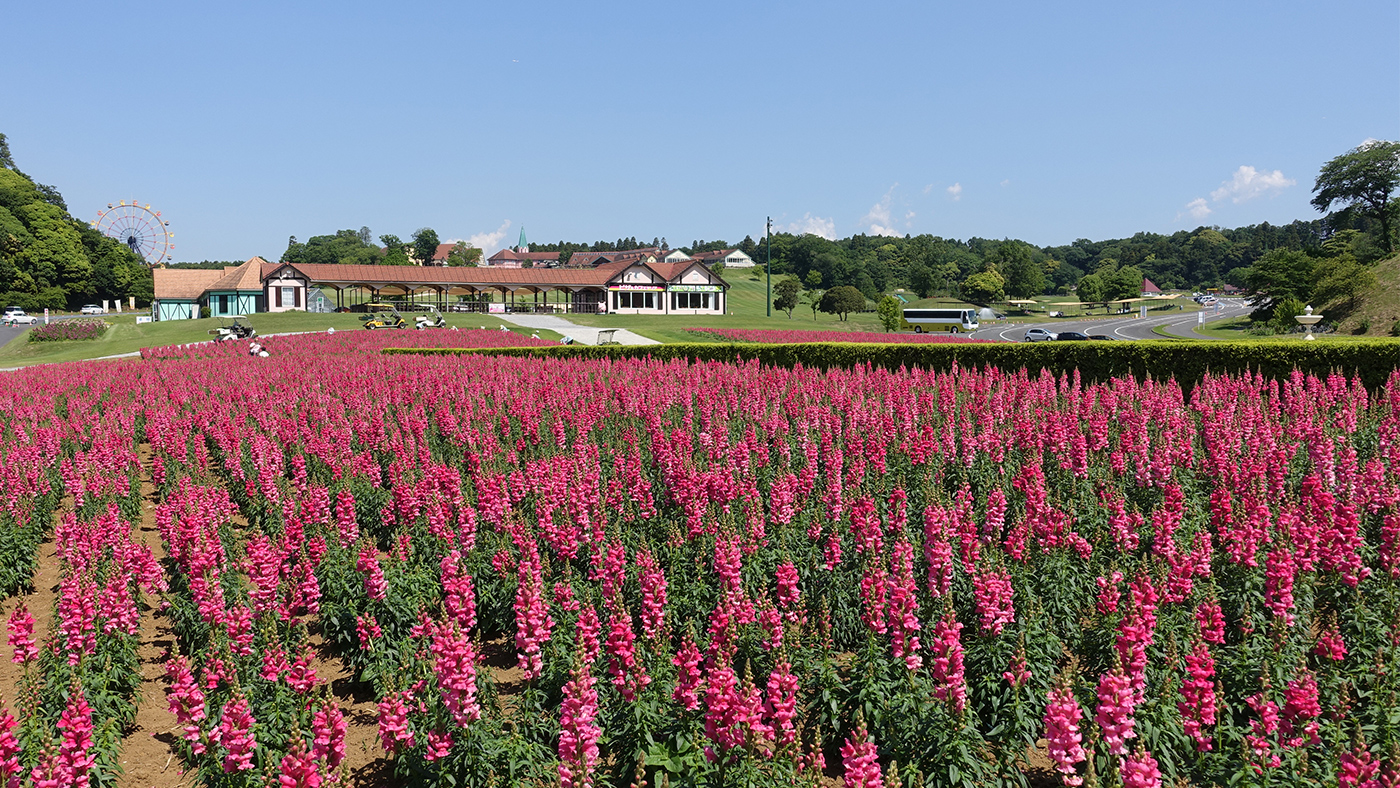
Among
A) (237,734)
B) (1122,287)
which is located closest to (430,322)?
(237,734)

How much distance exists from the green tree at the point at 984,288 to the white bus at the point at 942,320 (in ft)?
188

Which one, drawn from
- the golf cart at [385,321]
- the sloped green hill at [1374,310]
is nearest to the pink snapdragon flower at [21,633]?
the golf cart at [385,321]

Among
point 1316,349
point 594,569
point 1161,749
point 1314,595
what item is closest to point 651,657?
point 594,569

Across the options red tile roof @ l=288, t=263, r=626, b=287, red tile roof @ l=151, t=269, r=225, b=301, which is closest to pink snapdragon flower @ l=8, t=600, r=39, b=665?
red tile roof @ l=288, t=263, r=626, b=287

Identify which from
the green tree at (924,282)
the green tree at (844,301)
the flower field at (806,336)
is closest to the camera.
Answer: the flower field at (806,336)

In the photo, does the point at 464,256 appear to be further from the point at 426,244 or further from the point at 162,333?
the point at 162,333

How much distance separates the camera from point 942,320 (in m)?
69.3

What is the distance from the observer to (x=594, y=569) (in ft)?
21.4

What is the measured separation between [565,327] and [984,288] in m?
80.9

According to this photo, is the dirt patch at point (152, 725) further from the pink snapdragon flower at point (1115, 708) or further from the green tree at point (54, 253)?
the green tree at point (54, 253)

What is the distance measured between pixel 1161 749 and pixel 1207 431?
6535 millimetres

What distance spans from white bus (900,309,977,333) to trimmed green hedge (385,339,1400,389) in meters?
45.0

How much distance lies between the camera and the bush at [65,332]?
4738 cm

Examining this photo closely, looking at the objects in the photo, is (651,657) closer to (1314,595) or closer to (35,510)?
(1314,595)
